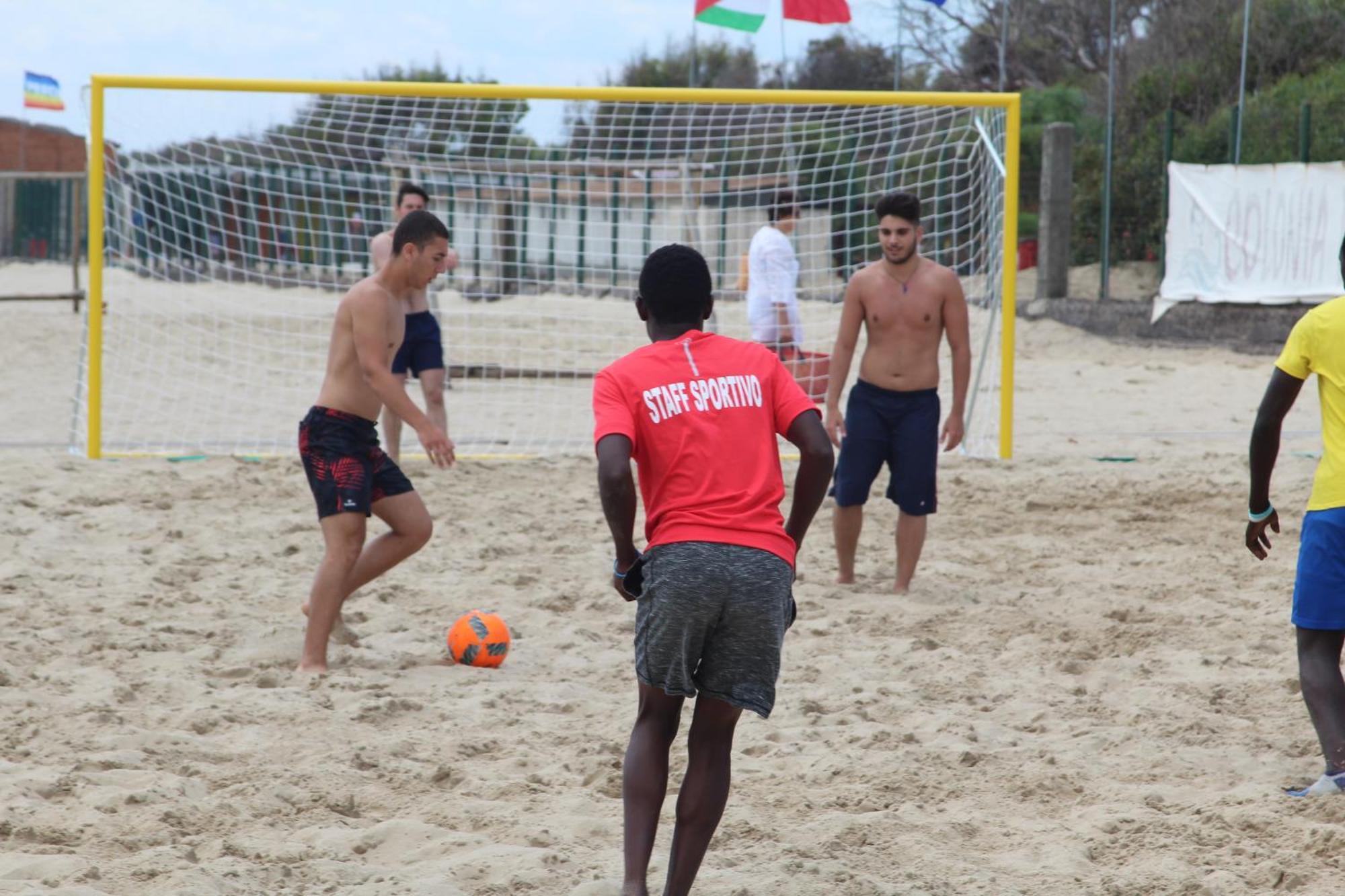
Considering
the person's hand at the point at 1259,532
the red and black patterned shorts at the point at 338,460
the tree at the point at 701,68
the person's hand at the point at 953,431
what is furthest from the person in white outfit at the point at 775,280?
the tree at the point at 701,68

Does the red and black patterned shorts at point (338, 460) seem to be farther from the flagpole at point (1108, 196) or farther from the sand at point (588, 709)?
the flagpole at point (1108, 196)

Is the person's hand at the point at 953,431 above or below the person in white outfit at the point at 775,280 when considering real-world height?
below

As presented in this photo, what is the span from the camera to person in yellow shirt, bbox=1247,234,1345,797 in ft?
12.0

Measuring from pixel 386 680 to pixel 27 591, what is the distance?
6.35 ft

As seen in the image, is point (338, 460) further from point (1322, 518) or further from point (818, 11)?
point (818, 11)

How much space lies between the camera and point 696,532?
2953mm

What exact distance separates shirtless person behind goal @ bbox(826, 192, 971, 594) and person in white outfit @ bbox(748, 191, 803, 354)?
8.08 ft

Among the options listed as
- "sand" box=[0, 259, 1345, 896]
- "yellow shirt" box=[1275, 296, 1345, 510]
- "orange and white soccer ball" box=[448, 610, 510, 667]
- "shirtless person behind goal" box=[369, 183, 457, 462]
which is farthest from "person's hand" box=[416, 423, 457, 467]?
"shirtless person behind goal" box=[369, 183, 457, 462]

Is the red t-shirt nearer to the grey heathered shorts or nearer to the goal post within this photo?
the grey heathered shorts

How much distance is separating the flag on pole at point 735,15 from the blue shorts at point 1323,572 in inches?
350

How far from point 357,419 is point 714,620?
2.39m

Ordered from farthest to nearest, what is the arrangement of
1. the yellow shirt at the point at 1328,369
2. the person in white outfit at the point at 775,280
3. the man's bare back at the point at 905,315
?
the person in white outfit at the point at 775,280, the man's bare back at the point at 905,315, the yellow shirt at the point at 1328,369

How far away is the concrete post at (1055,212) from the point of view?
17.4m

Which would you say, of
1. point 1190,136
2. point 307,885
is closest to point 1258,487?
point 307,885
